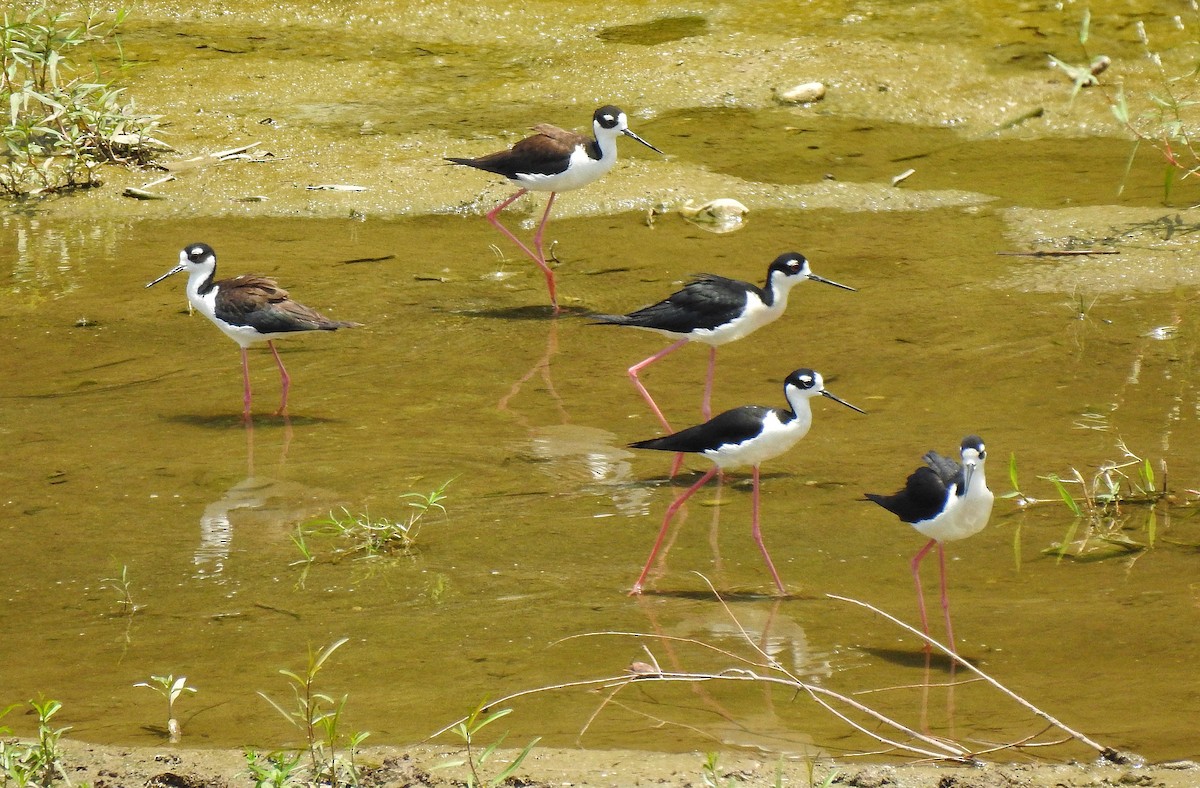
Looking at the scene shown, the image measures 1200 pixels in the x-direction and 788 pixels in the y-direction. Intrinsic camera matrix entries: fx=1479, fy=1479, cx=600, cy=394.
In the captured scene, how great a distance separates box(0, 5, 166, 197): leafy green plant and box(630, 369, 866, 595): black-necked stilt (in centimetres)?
574

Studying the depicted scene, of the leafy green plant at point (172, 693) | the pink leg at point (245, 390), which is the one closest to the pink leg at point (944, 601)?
the leafy green plant at point (172, 693)

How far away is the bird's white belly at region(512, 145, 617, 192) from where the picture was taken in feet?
28.9

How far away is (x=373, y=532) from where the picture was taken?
18.1ft

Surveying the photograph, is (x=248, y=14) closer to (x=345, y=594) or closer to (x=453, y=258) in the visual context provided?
Answer: (x=453, y=258)

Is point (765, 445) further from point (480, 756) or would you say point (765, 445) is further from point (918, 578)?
point (480, 756)

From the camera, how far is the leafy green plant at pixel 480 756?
142 inches

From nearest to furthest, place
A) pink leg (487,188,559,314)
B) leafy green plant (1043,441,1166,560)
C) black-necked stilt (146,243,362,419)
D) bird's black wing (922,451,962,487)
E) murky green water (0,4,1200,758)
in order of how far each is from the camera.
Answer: murky green water (0,4,1200,758)
bird's black wing (922,451,962,487)
leafy green plant (1043,441,1166,560)
black-necked stilt (146,243,362,419)
pink leg (487,188,559,314)

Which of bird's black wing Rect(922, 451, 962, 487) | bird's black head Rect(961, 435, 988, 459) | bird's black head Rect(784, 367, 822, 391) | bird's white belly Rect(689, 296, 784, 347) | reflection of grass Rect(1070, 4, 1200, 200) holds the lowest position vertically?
bird's white belly Rect(689, 296, 784, 347)

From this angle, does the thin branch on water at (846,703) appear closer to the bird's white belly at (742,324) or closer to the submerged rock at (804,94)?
the bird's white belly at (742,324)

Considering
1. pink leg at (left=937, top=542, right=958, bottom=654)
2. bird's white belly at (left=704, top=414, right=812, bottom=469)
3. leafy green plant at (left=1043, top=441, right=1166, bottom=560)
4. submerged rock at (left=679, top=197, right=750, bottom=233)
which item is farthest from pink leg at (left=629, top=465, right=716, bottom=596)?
submerged rock at (left=679, top=197, right=750, bottom=233)

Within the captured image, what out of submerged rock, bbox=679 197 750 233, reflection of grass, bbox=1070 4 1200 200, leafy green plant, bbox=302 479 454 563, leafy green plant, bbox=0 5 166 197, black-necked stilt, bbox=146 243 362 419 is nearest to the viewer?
leafy green plant, bbox=302 479 454 563

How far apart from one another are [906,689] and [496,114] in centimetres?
726

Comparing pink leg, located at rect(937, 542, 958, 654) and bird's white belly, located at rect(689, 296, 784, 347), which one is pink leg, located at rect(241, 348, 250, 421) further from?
pink leg, located at rect(937, 542, 958, 654)

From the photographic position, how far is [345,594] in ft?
16.7
